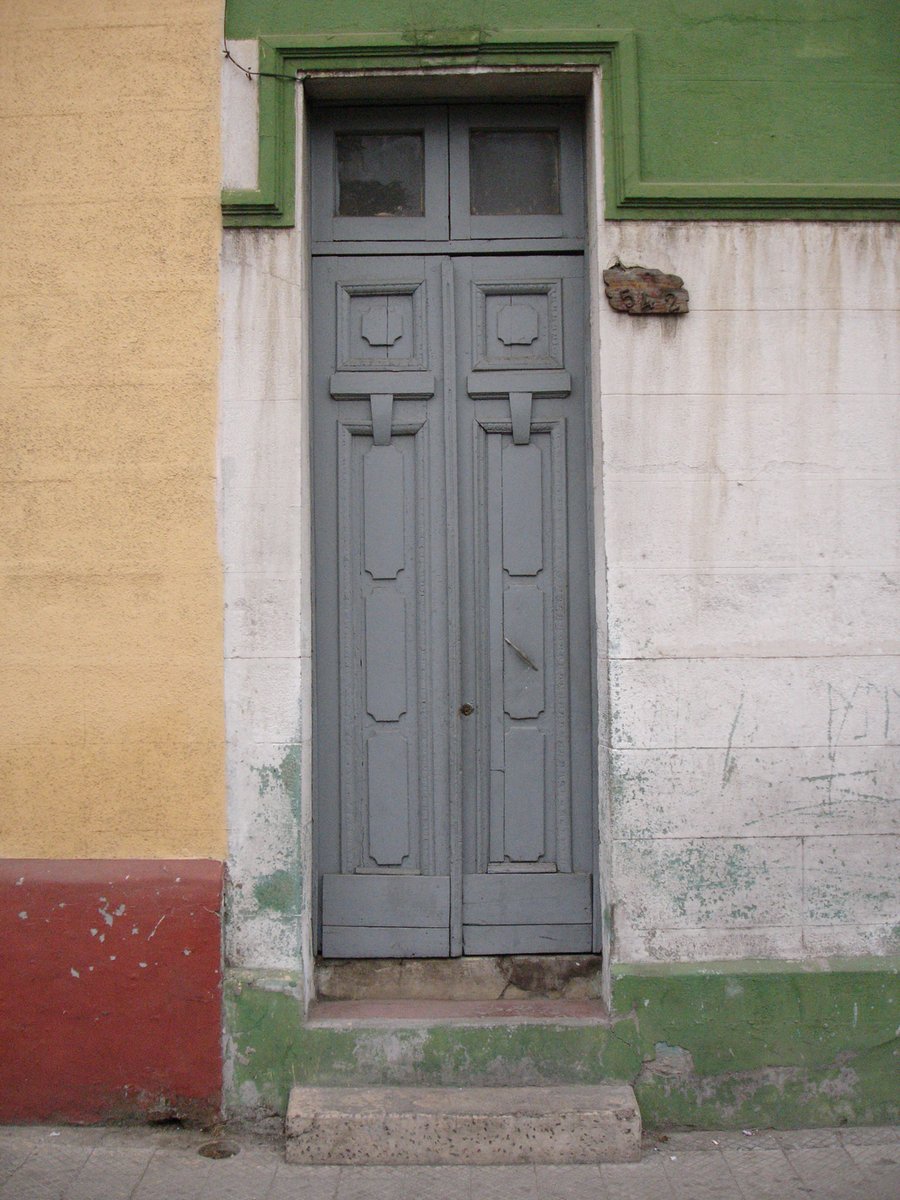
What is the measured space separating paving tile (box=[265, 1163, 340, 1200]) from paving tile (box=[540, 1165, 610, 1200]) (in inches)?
18.7

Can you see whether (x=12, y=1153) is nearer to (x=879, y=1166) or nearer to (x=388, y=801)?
(x=388, y=801)

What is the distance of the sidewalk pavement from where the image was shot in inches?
136

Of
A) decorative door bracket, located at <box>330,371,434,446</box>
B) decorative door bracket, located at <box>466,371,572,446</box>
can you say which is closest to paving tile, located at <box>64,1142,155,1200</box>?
decorative door bracket, located at <box>330,371,434,446</box>

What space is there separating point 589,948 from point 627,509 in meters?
1.70

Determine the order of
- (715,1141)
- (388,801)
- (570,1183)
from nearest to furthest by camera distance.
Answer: (570,1183)
(715,1141)
(388,801)

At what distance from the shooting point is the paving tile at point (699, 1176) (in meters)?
3.45

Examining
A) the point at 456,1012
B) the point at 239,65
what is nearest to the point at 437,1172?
the point at 456,1012

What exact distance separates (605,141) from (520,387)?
0.95m

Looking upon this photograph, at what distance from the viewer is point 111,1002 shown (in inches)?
151

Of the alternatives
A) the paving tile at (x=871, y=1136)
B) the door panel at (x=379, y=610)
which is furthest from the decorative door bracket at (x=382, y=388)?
the paving tile at (x=871, y=1136)

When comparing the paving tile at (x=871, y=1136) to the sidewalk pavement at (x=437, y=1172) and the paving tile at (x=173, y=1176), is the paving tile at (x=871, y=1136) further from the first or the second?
the paving tile at (x=173, y=1176)

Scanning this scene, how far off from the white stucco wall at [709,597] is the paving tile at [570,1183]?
722 mm

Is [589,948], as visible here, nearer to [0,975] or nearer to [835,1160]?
[835,1160]

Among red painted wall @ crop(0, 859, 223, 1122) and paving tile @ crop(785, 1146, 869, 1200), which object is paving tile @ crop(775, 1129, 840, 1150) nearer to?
paving tile @ crop(785, 1146, 869, 1200)
